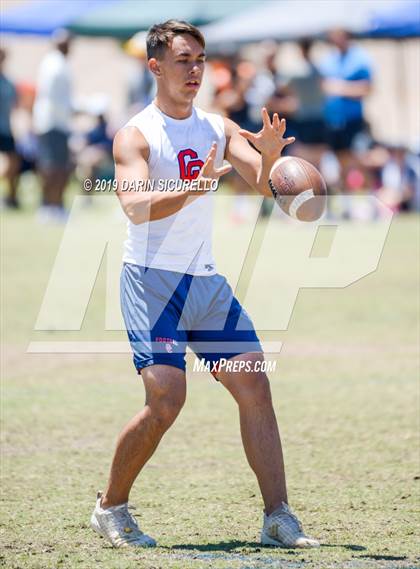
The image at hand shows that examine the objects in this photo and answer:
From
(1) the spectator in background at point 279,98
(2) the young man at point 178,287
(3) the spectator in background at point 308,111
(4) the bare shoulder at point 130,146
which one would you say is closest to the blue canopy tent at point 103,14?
(3) the spectator in background at point 308,111

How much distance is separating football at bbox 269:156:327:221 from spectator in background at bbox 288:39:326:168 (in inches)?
561

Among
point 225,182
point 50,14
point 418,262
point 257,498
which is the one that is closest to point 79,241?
point 418,262

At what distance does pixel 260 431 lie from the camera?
5.60 metres

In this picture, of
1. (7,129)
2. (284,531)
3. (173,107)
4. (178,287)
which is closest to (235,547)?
(284,531)

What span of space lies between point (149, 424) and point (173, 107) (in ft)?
4.93

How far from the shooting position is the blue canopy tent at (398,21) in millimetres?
20844

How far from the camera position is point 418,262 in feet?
48.9

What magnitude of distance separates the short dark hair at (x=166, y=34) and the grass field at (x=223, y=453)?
2.25m

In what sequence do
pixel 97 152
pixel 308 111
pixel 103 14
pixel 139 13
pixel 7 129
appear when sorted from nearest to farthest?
pixel 7 129, pixel 308 111, pixel 97 152, pixel 139 13, pixel 103 14

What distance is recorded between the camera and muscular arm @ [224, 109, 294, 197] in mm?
5816

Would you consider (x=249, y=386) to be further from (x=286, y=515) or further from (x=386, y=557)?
(x=386, y=557)

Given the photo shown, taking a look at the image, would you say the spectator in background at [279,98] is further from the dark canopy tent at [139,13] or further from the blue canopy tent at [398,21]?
the dark canopy tent at [139,13]

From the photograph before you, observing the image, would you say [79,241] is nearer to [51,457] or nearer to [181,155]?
[51,457]

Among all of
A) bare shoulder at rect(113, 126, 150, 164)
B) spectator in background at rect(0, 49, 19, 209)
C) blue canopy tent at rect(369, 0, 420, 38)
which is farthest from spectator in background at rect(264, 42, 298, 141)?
bare shoulder at rect(113, 126, 150, 164)
